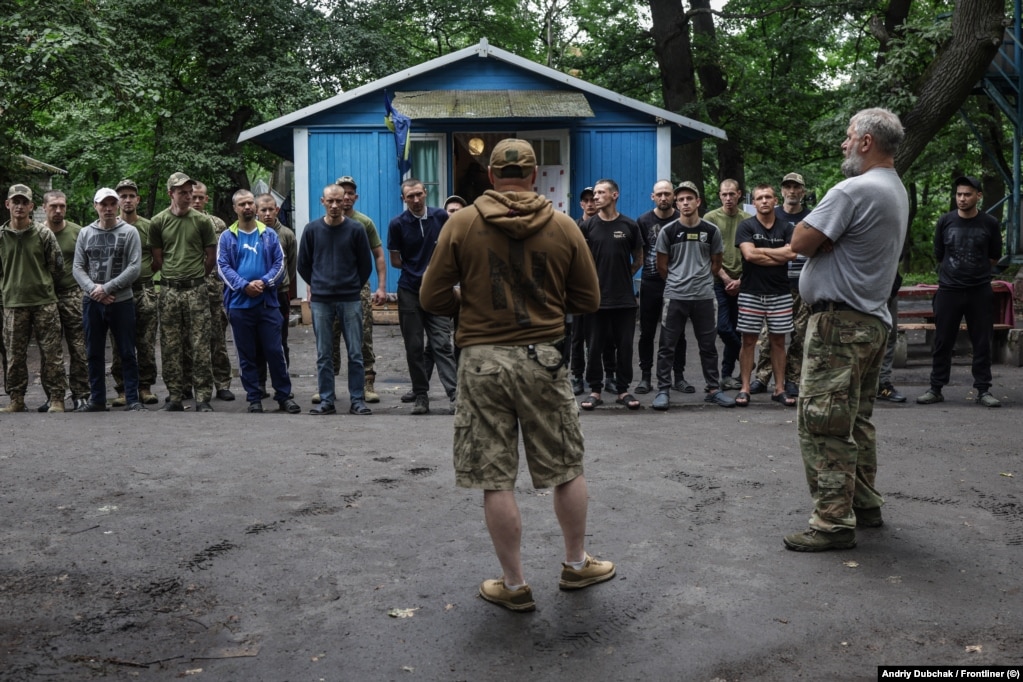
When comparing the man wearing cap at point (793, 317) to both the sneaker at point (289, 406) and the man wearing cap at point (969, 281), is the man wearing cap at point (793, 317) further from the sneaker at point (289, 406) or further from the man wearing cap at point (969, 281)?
the sneaker at point (289, 406)

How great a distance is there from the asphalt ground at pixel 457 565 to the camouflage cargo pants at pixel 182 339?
66.7 inches

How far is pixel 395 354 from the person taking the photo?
45.3ft

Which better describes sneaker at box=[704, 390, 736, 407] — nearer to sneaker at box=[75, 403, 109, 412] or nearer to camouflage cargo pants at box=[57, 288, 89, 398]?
sneaker at box=[75, 403, 109, 412]

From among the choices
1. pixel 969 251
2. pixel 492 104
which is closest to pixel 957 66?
pixel 492 104

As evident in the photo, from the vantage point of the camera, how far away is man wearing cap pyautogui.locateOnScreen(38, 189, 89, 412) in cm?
985

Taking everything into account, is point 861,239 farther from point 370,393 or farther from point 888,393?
point 370,393

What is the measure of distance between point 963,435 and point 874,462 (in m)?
2.97

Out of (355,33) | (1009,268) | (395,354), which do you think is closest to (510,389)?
(395,354)

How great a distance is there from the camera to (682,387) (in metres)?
10.4

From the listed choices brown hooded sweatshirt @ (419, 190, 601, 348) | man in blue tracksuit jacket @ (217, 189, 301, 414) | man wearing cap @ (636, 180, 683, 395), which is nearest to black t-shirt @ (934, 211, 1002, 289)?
man wearing cap @ (636, 180, 683, 395)

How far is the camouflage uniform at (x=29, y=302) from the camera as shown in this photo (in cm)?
959

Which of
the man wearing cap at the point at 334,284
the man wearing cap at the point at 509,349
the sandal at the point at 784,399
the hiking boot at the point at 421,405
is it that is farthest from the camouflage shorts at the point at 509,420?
the sandal at the point at 784,399

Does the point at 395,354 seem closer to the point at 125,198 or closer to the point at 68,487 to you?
the point at 125,198

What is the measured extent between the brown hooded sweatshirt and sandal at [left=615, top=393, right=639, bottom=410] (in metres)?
5.15
